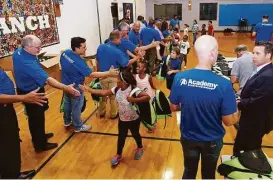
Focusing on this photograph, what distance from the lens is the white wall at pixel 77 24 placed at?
688cm

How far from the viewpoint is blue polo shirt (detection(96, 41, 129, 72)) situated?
407 centimetres

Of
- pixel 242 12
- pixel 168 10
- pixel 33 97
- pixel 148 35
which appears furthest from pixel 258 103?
pixel 168 10

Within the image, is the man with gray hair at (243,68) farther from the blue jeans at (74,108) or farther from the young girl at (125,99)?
the blue jeans at (74,108)

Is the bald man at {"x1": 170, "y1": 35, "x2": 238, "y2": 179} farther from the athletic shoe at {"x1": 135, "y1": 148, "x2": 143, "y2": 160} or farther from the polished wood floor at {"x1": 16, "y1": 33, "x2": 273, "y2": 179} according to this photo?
the athletic shoe at {"x1": 135, "y1": 148, "x2": 143, "y2": 160}

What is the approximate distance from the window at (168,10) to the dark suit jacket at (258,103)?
18801 millimetres

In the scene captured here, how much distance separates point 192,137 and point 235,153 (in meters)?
1.29

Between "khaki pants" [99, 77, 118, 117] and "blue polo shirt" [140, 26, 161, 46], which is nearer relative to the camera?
"khaki pants" [99, 77, 118, 117]

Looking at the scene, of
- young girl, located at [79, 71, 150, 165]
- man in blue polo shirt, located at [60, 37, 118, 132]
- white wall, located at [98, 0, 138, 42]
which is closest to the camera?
young girl, located at [79, 71, 150, 165]

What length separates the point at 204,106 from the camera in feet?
5.85

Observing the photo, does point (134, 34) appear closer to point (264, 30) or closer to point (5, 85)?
point (5, 85)

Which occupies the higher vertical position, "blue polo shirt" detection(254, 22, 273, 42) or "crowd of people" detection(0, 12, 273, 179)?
"blue polo shirt" detection(254, 22, 273, 42)

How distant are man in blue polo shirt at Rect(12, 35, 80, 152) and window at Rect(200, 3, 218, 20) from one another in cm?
1910

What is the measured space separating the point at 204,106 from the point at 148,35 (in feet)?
17.5

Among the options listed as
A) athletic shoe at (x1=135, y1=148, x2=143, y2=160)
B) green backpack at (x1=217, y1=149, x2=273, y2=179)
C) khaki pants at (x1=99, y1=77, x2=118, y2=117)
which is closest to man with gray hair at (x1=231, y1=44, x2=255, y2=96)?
green backpack at (x1=217, y1=149, x2=273, y2=179)
